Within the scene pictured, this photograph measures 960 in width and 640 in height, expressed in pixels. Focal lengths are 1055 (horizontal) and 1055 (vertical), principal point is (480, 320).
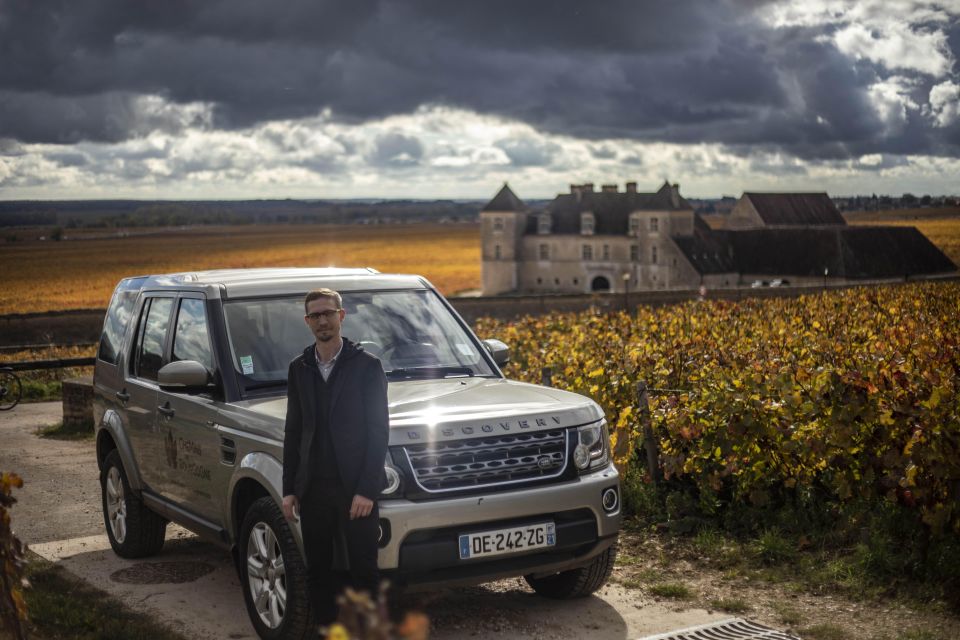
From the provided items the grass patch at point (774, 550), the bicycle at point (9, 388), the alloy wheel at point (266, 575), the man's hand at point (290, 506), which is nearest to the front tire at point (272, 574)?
the alloy wheel at point (266, 575)

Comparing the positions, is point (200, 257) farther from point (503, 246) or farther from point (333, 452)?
point (333, 452)

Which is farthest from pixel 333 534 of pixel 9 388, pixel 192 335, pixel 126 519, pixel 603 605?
pixel 9 388

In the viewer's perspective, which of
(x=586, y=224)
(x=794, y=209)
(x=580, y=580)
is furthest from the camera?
(x=794, y=209)

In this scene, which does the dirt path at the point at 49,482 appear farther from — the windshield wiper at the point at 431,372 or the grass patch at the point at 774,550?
the grass patch at the point at 774,550

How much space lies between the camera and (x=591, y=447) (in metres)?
6.23

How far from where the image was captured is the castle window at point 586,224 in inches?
4412

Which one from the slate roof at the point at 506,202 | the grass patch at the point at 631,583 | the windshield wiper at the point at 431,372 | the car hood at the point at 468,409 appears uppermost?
the slate roof at the point at 506,202

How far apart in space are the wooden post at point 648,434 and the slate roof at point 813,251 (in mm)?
77491

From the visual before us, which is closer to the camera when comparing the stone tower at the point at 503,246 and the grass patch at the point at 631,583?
the grass patch at the point at 631,583

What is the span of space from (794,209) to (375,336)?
120m

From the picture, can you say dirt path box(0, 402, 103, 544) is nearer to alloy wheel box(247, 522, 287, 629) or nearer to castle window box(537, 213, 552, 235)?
alloy wheel box(247, 522, 287, 629)

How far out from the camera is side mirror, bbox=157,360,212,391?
645 cm

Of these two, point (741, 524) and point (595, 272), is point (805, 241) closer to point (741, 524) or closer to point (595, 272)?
point (595, 272)

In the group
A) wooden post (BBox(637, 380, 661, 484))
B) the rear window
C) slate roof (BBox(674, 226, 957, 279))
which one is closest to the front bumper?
wooden post (BBox(637, 380, 661, 484))
